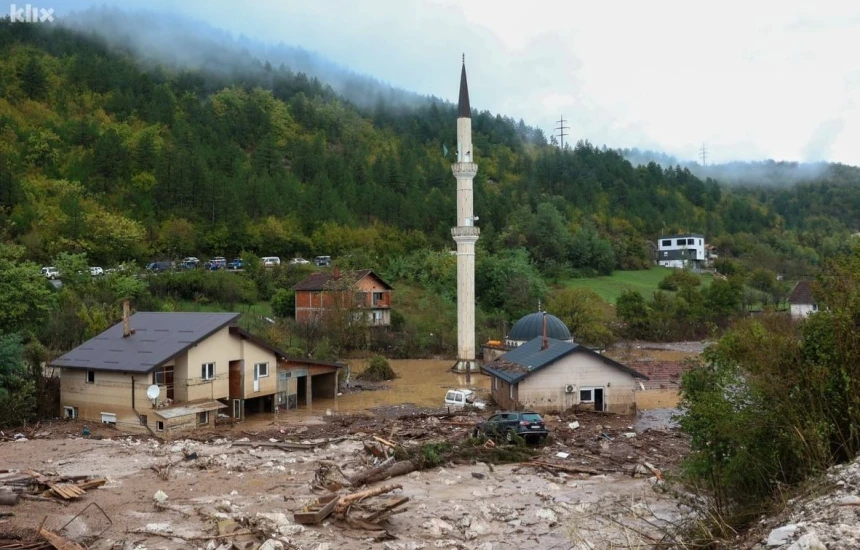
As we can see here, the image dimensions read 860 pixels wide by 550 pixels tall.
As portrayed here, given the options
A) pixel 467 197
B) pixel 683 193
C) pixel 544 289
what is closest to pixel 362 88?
pixel 683 193

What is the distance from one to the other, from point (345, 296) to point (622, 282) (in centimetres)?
4245

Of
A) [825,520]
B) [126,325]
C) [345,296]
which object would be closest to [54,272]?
[345,296]

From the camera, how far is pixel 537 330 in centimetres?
4203

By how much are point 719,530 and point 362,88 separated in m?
170

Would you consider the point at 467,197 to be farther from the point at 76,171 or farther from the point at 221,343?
the point at 76,171

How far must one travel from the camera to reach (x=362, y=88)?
566 ft

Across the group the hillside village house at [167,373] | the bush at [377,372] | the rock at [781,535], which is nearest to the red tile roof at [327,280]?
the bush at [377,372]

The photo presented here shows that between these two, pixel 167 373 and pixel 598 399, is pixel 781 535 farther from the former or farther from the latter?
pixel 167 373

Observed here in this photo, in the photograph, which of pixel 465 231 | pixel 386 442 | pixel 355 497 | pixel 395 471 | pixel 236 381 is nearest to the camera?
pixel 355 497

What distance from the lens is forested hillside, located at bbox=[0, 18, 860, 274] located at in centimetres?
7375

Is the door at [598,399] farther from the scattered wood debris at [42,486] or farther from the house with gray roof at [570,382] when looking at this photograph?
the scattered wood debris at [42,486]

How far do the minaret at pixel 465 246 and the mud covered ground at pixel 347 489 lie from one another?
792 inches

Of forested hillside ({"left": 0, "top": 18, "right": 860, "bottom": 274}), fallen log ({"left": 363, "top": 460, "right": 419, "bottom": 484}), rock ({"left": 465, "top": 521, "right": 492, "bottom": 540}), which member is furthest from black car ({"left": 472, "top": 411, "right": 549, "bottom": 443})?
forested hillside ({"left": 0, "top": 18, "right": 860, "bottom": 274})

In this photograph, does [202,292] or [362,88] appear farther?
[362,88]
